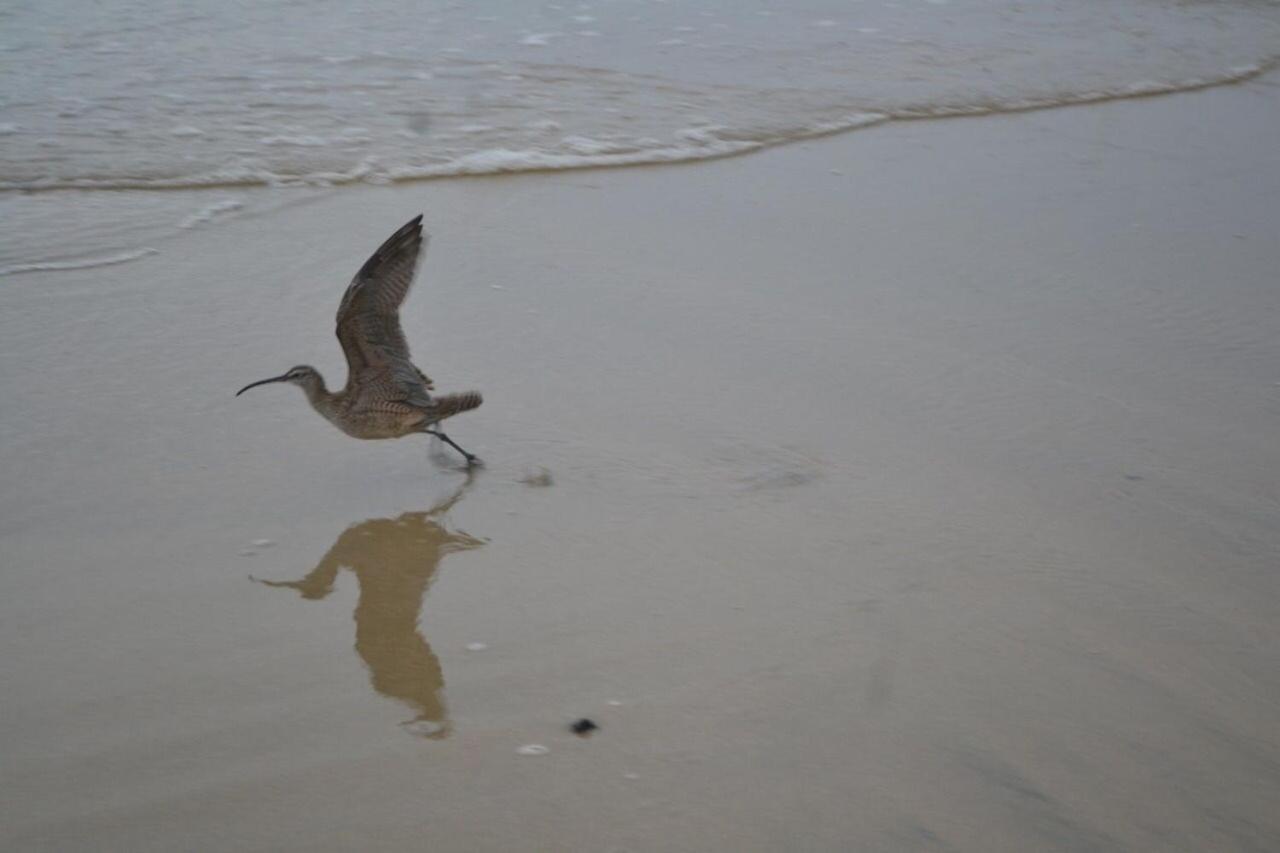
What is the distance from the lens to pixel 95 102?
327 inches

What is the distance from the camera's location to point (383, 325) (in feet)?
15.1

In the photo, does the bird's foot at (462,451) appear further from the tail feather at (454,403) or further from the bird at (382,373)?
the tail feather at (454,403)

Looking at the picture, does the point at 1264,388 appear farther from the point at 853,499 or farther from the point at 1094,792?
the point at 1094,792

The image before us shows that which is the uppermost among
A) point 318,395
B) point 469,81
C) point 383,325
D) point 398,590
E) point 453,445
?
point 469,81

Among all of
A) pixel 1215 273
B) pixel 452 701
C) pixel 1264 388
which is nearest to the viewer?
pixel 452 701

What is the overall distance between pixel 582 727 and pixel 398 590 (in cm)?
87

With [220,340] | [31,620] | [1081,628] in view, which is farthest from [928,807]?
[220,340]

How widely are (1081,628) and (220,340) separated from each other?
10.5 ft

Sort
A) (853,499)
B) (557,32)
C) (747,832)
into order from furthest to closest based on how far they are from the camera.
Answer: (557,32), (853,499), (747,832)

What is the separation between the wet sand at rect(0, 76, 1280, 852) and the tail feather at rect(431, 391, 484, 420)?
0.67 ft

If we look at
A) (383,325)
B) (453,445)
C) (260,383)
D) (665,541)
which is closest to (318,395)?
(260,383)

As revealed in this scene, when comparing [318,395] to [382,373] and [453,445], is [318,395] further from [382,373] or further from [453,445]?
[453,445]

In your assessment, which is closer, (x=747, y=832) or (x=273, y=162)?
(x=747, y=832)

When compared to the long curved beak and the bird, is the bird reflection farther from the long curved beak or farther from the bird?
the long curved beak
